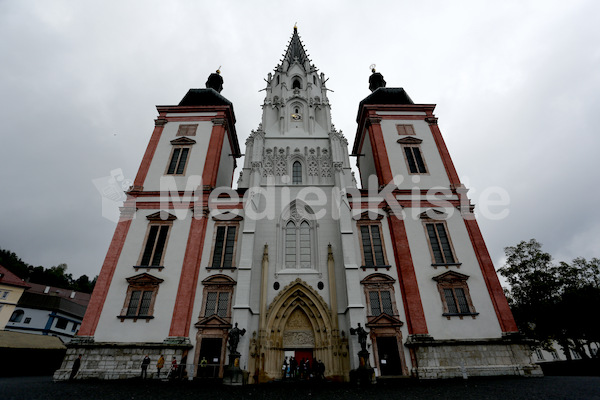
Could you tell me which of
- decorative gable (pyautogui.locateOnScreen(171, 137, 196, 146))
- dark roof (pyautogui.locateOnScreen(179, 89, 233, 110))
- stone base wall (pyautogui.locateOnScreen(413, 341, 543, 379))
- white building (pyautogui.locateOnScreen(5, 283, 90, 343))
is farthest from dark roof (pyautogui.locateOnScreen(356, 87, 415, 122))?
white building (pyautogui.locateOnScreen(5, 283, 90, 343))

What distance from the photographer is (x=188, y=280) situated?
17.7 m

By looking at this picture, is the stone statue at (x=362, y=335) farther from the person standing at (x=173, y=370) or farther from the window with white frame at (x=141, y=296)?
the window with white frame at (x=141, y=296)

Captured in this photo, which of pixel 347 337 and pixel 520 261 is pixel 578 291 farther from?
pixel 347 337

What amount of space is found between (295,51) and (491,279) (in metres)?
30.9

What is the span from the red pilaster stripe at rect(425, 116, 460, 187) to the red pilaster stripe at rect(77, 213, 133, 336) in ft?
74.4

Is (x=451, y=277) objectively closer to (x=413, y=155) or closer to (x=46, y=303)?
(x=413, y=155)

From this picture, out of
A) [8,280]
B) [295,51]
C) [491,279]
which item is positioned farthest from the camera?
[8,280]

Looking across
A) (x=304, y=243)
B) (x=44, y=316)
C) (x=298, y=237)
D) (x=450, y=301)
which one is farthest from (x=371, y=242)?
(x=44, y=316)

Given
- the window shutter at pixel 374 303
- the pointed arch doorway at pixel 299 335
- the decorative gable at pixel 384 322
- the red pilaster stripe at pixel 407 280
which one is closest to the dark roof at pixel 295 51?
the red pilaster stripe at pixel 407 280

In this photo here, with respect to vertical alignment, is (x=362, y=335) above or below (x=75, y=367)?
above

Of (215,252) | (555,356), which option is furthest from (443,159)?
(555,356)

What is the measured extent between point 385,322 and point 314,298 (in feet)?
13.7

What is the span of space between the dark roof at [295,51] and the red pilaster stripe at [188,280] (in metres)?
22.2

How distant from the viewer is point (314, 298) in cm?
1778
